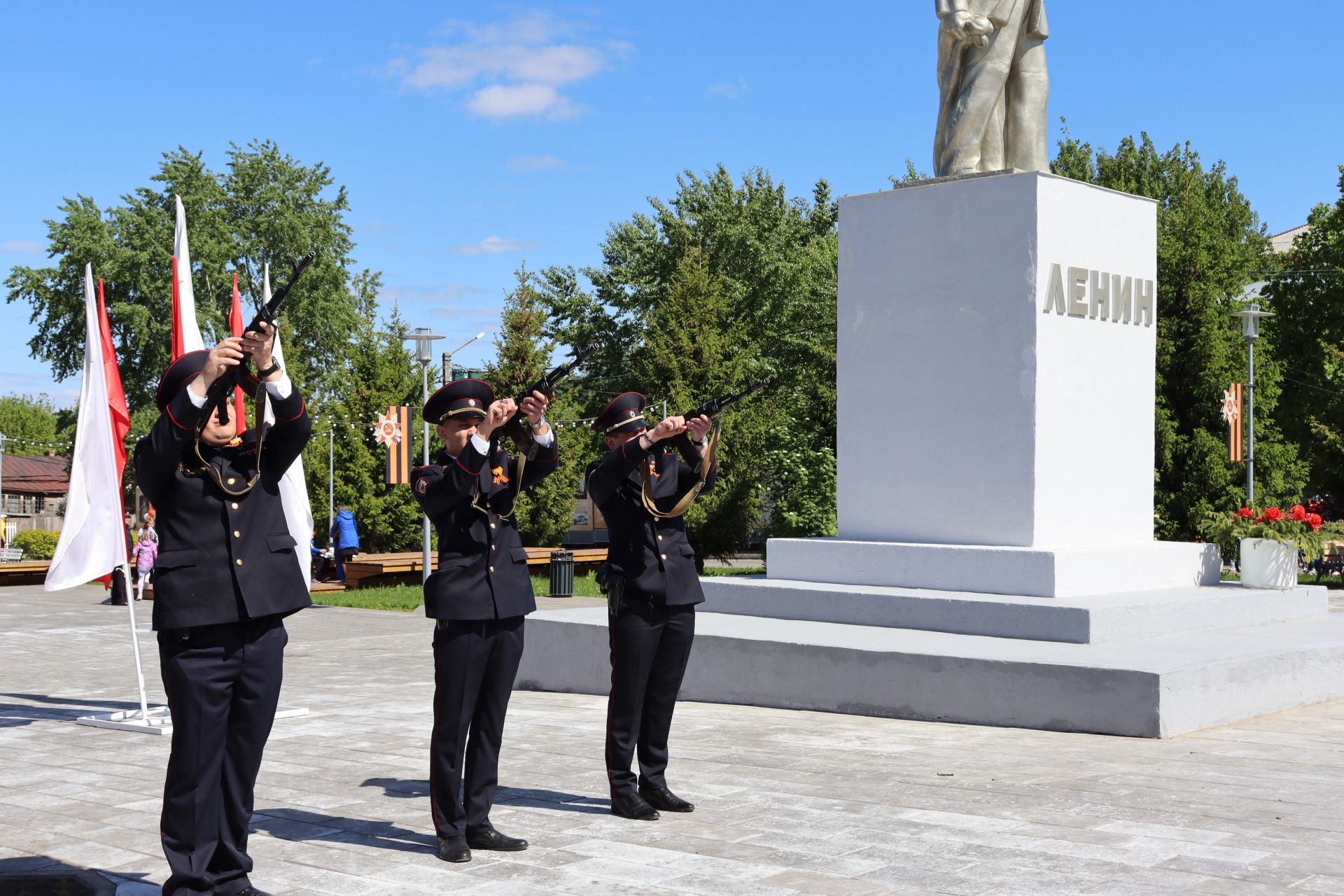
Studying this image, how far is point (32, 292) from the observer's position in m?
50.0

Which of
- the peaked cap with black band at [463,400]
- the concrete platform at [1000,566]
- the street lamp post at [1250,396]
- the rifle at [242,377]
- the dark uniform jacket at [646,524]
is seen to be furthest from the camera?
the street lamp post at [1250,396]

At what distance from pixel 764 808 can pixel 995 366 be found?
193 inches

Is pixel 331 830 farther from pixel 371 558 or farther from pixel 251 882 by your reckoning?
pixel 371 558

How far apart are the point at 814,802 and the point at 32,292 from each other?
50.1 meters

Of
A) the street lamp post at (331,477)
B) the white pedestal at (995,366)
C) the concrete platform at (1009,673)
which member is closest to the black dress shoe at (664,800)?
the concrete platform at (1009,673)

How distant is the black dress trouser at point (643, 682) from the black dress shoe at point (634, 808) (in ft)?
0.18

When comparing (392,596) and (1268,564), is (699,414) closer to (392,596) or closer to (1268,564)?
(1268,564)

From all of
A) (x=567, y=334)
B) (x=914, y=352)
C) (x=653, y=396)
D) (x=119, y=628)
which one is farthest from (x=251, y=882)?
(x=567, y=334)

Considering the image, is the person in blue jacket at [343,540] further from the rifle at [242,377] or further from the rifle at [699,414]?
the rifle at [242,377]

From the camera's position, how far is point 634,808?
6.06 meters

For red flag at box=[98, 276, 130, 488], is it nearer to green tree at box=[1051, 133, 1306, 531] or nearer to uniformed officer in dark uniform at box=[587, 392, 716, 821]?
uniformed officer in dark uniform at box=[587, 392, 716, 821]

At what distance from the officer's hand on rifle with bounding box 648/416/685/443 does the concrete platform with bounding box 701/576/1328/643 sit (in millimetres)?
3909

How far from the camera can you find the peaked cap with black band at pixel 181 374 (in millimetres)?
4770

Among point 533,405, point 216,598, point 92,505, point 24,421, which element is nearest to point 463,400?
point 533,405
